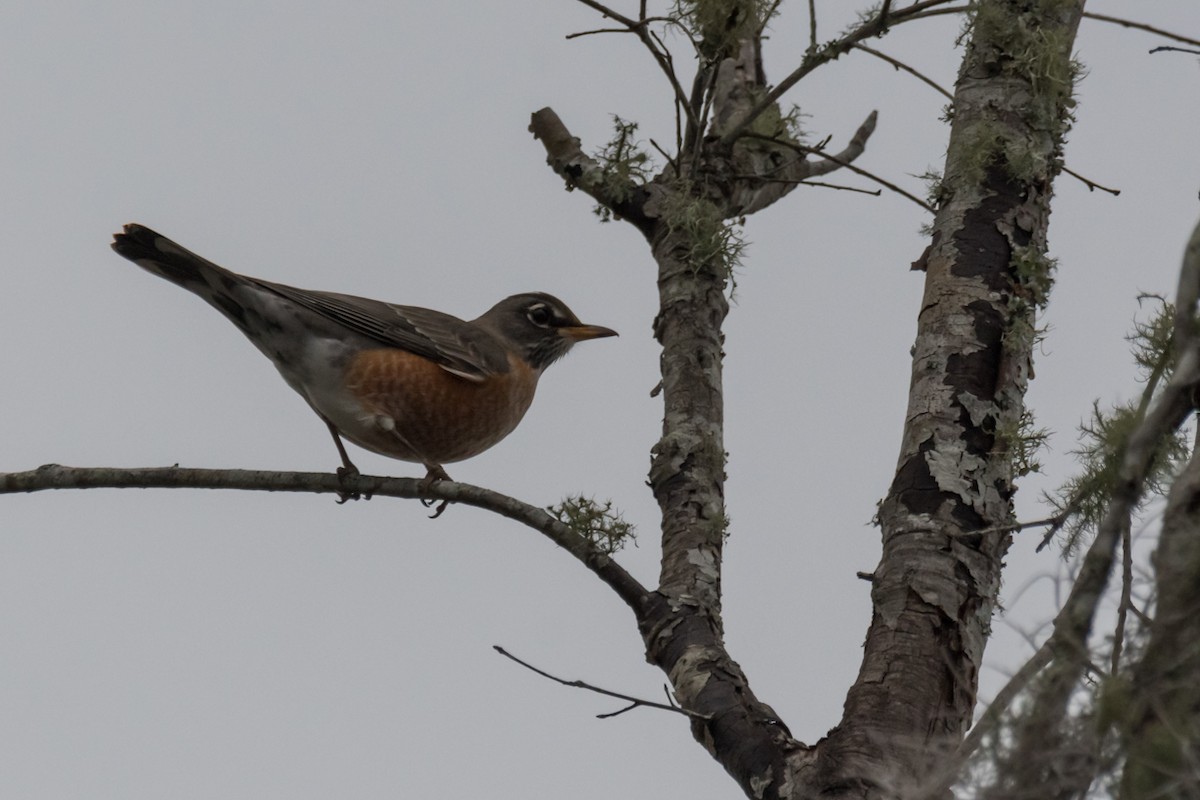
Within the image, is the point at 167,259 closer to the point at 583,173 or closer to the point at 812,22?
the point at 583,173

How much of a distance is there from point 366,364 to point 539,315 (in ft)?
5.68

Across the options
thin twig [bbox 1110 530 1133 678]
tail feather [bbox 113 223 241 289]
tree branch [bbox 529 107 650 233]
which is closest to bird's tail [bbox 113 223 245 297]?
tail feather [bbox 113 223 241 289]

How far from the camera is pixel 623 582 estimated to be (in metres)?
4.08

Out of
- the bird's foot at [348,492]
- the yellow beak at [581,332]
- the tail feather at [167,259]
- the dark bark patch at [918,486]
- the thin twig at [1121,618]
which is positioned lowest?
the thin twig at [1121,618]

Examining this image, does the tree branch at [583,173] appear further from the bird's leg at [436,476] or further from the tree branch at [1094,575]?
the tree branch at [1094,575]

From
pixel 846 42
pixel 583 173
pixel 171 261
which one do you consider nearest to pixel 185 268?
pixel 171 261

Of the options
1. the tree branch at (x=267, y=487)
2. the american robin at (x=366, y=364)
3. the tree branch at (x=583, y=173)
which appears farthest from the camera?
the american robin at (x=366, y=364)

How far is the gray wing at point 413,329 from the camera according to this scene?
20.2ft

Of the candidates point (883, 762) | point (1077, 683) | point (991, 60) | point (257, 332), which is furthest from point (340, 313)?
point (1077, 683)

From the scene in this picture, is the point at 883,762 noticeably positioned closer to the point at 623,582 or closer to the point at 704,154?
the point at 623,582

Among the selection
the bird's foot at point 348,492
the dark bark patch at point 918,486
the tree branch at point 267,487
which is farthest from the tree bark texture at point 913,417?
the bird's foot at point 348,492

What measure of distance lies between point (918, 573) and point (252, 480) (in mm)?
2140

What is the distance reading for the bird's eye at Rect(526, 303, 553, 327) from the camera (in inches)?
299

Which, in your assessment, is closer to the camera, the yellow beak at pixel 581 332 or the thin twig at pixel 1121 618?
the thin twig at pixel 1121 618
